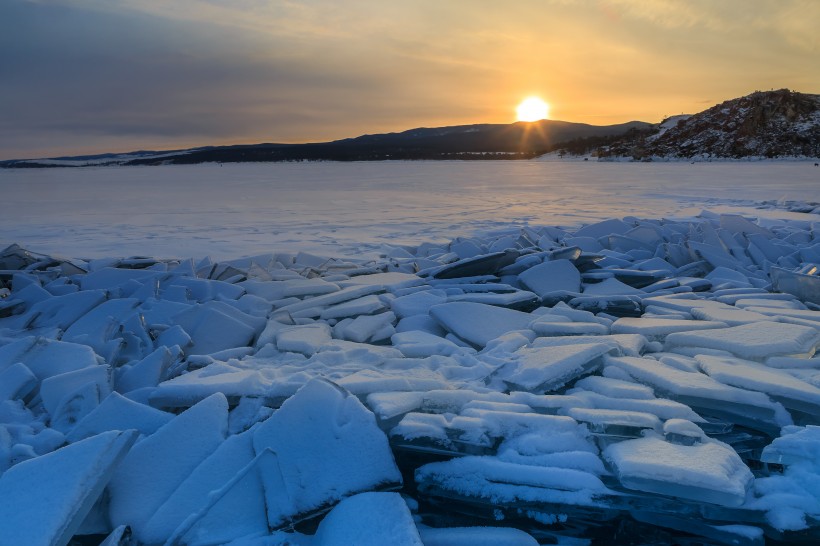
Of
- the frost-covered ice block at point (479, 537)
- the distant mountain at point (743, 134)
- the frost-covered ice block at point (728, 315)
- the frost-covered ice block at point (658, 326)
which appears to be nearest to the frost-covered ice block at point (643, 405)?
the frost-covered ice block at point (479, 537)

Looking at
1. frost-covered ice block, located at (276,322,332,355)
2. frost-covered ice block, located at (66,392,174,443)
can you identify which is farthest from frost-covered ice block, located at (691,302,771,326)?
frost-covered ice block, located at (66,392,174,443)

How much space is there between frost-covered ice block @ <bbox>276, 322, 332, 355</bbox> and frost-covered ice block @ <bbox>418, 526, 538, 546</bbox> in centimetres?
136

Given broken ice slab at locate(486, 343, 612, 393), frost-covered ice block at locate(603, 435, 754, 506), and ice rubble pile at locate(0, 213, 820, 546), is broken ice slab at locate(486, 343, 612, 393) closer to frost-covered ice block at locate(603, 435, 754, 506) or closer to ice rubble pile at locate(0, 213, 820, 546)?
ice rubble pile at locate(0, 213, 820, 546)

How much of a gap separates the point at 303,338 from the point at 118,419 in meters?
1.03

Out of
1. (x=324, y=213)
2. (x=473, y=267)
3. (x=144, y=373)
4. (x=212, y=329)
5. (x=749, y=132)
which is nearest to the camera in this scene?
(x=144, y=373)

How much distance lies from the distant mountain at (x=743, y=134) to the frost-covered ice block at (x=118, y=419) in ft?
124

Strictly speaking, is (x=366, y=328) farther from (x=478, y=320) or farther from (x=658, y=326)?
(x=658, y=326)

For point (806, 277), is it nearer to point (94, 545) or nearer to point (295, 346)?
point (295, 346)

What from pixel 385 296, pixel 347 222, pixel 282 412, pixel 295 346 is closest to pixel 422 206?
pixel 347 222

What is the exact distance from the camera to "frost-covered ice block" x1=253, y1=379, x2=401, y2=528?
5.76 feet

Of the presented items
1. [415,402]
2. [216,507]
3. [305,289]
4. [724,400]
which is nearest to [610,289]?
[724,400]

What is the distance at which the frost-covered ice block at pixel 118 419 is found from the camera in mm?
2115

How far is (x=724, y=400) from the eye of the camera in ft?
7.12

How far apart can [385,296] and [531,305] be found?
2.98ft
